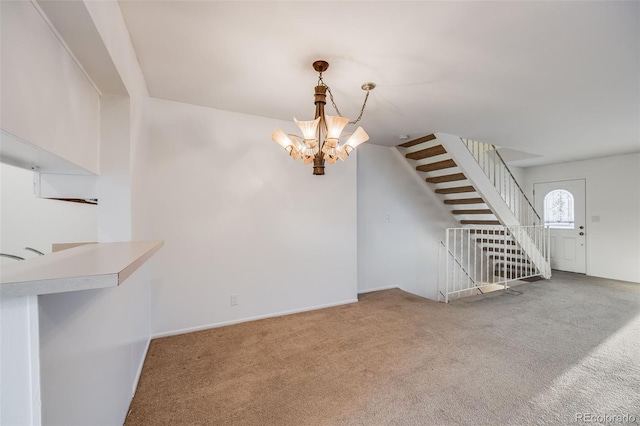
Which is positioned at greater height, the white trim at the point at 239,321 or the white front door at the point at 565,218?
the white front door at the point at 565,218

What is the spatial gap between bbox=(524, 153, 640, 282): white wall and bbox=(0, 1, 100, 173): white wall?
7.52m

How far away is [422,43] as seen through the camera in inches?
71.0

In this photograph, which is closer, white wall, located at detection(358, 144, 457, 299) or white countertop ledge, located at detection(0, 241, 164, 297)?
white countertop ledge, located at detection(0, 241, 164, 297)

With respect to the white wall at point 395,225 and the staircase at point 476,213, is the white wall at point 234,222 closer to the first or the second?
the white wall at point 395,225

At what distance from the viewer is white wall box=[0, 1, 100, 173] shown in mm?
893

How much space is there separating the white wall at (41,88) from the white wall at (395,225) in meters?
3.28

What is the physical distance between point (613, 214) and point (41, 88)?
758 centimetres

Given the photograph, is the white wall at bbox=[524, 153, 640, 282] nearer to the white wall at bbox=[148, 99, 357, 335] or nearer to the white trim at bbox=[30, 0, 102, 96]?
the white wall at bbox=[148, 99, 357, 335]

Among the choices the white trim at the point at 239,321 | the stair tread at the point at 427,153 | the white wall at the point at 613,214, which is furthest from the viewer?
the white wall at the point at 613,214

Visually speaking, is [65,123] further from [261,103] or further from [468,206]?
[468,206]

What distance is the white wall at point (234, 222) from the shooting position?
268cm

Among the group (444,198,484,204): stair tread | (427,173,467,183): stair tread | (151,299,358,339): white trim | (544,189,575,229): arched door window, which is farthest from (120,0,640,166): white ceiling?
(544,189,575,229): arched door window

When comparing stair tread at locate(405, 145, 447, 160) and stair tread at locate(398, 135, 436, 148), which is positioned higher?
stair tread at locate(398, 135, 436, 148)

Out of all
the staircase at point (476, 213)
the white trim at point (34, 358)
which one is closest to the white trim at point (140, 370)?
the white trim at point (34, 358)
